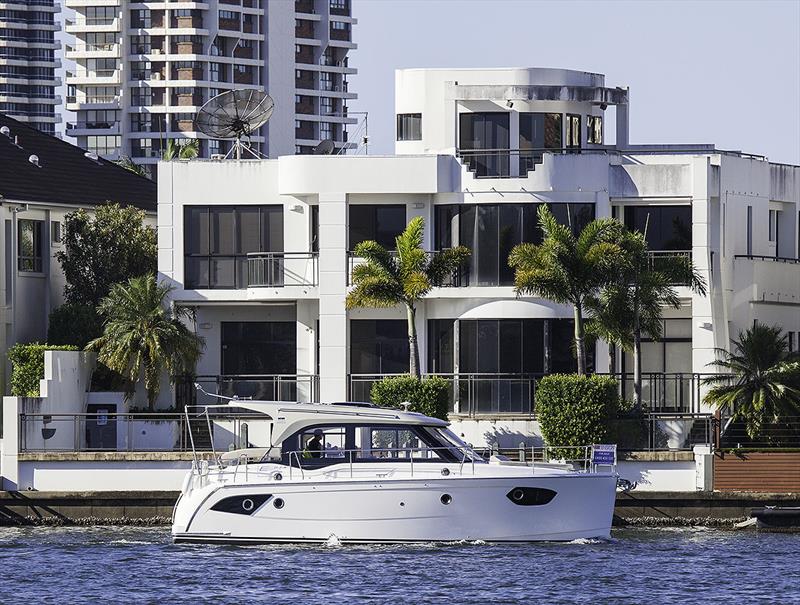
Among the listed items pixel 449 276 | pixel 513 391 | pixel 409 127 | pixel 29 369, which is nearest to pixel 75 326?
pixel 29 369

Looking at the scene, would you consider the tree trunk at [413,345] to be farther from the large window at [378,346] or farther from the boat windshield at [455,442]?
the boat windshield at [455,442]

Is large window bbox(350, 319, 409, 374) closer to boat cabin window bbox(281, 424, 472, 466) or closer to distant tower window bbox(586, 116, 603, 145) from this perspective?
distant tower window bbox(586, 116, 603, 145)

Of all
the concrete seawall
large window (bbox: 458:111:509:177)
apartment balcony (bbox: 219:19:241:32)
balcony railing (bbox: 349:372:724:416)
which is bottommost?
the concrete seawall

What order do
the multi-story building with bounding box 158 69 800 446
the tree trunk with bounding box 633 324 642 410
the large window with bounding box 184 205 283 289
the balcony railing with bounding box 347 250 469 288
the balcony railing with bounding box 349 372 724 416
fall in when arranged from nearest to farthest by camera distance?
the tree trunk with bounding box 633 324 642 410, the balcony railing with bounding box 349 372 724 416, the multi-story building with bounding box 158 69 800 446, the balcony railing with bounding box 347 250 469 288, the large window with bounding box 184 205 283 289

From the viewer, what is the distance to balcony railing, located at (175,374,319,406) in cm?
5272

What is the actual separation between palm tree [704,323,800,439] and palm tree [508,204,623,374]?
3.69m

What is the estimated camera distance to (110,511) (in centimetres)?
4662

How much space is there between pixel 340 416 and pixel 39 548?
701 cm

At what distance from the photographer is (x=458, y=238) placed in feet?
171

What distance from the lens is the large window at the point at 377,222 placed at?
52781mm

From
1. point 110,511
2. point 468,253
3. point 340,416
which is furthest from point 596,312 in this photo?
point 110,511

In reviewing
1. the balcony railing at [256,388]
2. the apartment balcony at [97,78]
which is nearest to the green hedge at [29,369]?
the balcony railing at [256,388]

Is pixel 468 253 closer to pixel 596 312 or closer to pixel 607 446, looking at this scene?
pixel 596 312

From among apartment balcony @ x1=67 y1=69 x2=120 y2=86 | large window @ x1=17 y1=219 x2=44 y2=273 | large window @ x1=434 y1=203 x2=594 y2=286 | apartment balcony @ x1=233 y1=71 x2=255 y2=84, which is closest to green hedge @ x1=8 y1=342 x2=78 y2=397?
large window @ x1=17 y1=219 x2=44 y2=273
